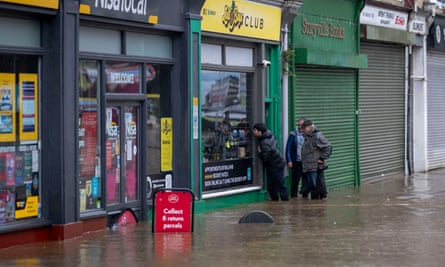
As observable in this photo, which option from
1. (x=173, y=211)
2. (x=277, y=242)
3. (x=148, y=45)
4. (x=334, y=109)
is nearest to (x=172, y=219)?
(x=173, y=211)

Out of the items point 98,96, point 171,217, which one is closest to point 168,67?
point 98,96

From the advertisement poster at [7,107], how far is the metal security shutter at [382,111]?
1442 centimetres

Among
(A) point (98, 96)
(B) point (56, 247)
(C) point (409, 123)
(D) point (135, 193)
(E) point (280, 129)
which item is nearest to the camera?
(B) point (56, 247)

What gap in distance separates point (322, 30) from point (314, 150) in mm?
4051

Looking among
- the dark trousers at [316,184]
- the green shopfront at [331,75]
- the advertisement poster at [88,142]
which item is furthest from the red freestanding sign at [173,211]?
the green shopfront at [331,75]

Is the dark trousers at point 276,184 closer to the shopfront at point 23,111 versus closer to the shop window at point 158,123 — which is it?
the shop window at point 158,123

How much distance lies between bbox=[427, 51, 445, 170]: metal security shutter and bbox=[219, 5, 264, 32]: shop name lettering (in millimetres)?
12289

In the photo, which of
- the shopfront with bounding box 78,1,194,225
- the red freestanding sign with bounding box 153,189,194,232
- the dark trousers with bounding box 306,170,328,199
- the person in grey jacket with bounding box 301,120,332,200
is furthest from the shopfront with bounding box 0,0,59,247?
the dark trousers with bounding box 306,170,328,199

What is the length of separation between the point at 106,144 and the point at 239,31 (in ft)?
16.5

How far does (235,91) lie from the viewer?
20141mm

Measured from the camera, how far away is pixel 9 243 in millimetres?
13359

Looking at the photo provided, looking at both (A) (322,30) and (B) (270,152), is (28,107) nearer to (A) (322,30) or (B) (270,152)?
(B) (270,152)

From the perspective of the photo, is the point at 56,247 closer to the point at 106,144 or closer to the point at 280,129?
the point at 106,144

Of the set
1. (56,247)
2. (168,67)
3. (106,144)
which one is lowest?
(56,247)
